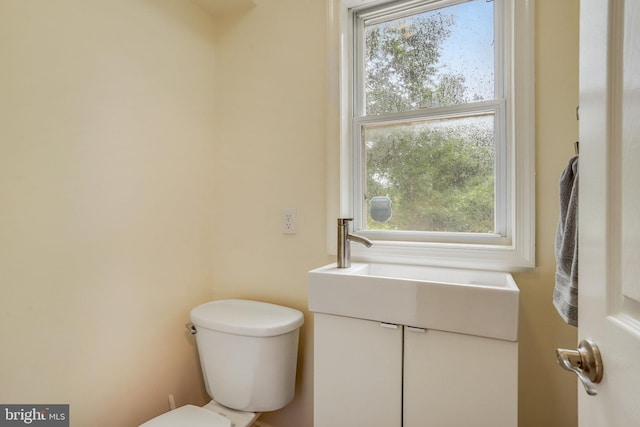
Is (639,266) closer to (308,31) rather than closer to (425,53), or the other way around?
(425,53)

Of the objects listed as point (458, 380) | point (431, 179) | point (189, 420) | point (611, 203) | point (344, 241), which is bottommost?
point (189, 420)

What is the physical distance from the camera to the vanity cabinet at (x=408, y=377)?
85 centimetres

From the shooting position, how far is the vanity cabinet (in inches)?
33.5

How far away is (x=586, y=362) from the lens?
470 millimetres

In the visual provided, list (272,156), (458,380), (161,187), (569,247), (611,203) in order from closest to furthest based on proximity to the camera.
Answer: (611,203) → (569,247) → (458,380) → (161,187) → (272,156)

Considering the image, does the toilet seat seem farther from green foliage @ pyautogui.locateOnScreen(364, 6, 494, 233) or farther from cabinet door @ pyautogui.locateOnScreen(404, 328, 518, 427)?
green foliage @ pyautogui.locateOnScreen(364, 6, 494, 233)

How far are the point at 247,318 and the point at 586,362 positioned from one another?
3.65 feet

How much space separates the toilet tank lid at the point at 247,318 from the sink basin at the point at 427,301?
0.25 meters

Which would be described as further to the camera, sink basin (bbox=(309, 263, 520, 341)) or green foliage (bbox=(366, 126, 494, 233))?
green foliage (bbox=(366, 126, 494, 233))

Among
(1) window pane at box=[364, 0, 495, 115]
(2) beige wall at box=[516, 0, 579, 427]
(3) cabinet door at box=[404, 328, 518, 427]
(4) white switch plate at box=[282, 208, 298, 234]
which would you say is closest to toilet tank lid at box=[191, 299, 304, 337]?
(4) white switch plate at box=[282, 208, 298, 234]

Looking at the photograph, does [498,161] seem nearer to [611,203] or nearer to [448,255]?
[448,255]

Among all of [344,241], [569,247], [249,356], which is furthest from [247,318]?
[569,247]

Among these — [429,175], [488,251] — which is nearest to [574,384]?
[488,251]

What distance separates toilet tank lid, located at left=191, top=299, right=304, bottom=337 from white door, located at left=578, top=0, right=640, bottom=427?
3.10ft
